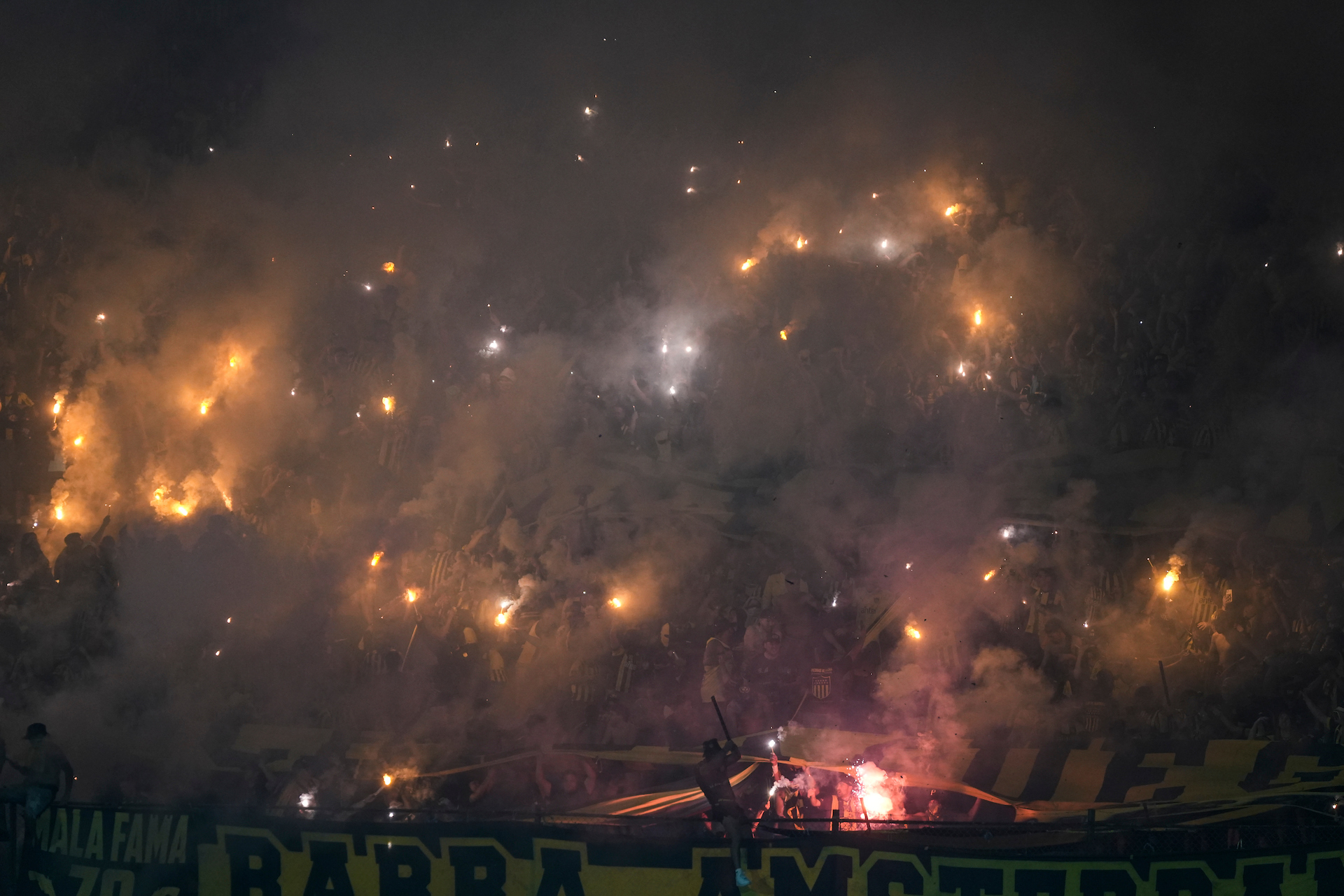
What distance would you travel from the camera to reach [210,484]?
13.3m

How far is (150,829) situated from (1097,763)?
657 centimetres

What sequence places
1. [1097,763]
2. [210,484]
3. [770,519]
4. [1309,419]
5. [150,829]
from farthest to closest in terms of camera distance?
[210,484]
[770,519]
[1309,419]
[1097,763]
[150,829]

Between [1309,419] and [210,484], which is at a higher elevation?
[210,484]

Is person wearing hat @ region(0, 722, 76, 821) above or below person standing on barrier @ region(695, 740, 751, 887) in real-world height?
above

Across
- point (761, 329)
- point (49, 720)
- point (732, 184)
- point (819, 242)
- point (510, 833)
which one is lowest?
point (510, 833)

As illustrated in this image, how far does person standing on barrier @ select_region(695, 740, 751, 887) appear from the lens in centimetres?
402

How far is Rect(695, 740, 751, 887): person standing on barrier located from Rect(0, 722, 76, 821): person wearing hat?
4129 mm

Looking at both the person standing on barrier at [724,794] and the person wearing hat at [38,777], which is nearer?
the person standing on barrier at [724,794]

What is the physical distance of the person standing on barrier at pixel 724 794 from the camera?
4.02 m

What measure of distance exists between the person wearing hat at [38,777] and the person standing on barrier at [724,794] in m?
4.13

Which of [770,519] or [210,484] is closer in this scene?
[770,519]

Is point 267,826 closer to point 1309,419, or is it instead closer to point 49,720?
point 49,720

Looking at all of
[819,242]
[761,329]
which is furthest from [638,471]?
[819,242]

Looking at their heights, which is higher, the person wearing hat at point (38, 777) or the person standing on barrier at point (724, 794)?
the person wearing hat at point (38, 777)
